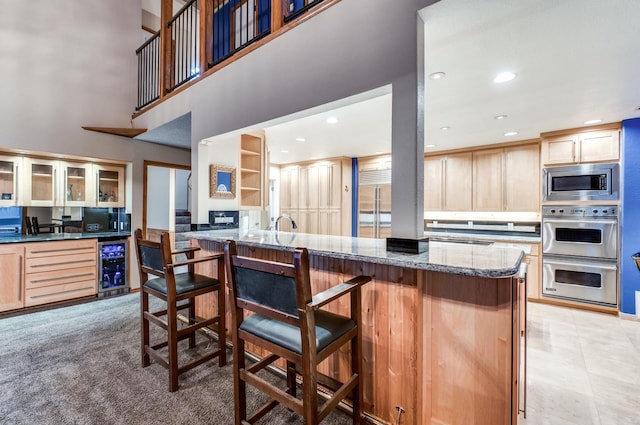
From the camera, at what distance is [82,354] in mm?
2338

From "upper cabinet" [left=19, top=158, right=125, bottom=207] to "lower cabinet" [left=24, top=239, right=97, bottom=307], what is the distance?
25.2 inches

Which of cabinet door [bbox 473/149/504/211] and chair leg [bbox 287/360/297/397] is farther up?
cabinet door [bbox 473/149/504/211]

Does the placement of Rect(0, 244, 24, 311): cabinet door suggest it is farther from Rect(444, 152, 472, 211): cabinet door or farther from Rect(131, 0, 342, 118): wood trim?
Rect(444, 152, 472, 211): cabinet door

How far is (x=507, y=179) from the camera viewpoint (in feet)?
14.4

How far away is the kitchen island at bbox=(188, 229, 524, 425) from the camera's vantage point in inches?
48.9

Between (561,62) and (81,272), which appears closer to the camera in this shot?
(561,62)

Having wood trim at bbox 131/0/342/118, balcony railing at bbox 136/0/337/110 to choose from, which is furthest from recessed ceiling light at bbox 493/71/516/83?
balcony railing at bbox 136/0/337/110

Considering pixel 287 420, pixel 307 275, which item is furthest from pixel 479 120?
pixel 287 420

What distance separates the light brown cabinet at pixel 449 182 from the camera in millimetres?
4754

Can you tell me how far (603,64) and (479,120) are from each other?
1331 mm

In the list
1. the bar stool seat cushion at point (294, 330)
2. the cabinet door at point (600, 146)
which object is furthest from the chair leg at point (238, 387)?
the cabinet door at point (600, 146)

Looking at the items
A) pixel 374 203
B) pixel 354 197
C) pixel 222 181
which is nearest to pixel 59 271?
pixel 222 181

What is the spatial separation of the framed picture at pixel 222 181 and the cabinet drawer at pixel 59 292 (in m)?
2.30

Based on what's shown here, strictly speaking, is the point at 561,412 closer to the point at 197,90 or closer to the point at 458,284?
the point at 458,284
